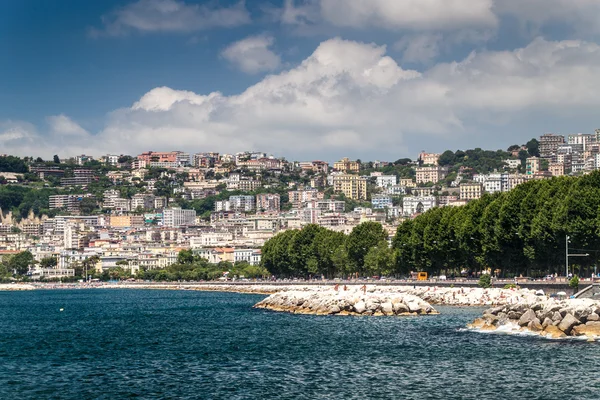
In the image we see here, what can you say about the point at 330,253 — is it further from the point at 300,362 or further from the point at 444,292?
the point at 300,362

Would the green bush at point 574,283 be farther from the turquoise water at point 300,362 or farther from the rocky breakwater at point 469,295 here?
the turquoise water at point 300,362

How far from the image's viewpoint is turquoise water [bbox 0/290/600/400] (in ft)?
105

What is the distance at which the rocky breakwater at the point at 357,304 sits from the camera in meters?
60.4

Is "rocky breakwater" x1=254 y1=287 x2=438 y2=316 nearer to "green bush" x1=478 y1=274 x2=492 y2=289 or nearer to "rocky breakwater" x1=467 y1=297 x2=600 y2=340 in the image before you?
"green bush" x1=478 y1=274 x2=492 y2=289

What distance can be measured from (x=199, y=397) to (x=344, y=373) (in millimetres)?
6424

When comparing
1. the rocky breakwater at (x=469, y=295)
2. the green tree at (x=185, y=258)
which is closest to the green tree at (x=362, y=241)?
the rocky breakwater at (x=469, y=295)

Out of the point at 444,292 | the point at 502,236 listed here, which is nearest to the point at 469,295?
the point at 444,292

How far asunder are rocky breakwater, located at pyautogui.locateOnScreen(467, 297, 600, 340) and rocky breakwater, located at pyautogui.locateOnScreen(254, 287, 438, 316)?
10.6m

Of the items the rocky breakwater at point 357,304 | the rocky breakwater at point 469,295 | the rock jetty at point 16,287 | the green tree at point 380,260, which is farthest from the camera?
the rock jetty at point 16,287

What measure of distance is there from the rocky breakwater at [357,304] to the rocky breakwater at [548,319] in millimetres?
10583

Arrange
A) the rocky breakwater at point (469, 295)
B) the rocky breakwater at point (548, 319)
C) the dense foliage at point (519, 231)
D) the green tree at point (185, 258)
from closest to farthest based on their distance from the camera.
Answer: the rocky breakwater at point (548, 319) < the rocky breakwater at point (469, 295) < the dense foliage at point (519, 231) < the green tree at point (185, 258)

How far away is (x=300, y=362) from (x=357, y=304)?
75.8ft

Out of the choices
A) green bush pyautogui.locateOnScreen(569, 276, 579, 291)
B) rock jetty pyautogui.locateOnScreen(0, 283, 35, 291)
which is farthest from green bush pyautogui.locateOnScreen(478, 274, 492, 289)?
rock jetty pyautogui.locateOnScreen(0, 283, 35, 291)

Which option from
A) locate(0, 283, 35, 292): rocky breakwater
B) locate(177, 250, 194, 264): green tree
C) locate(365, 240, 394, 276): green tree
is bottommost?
locate(0, 283, 35, 292): rocky breakwater
